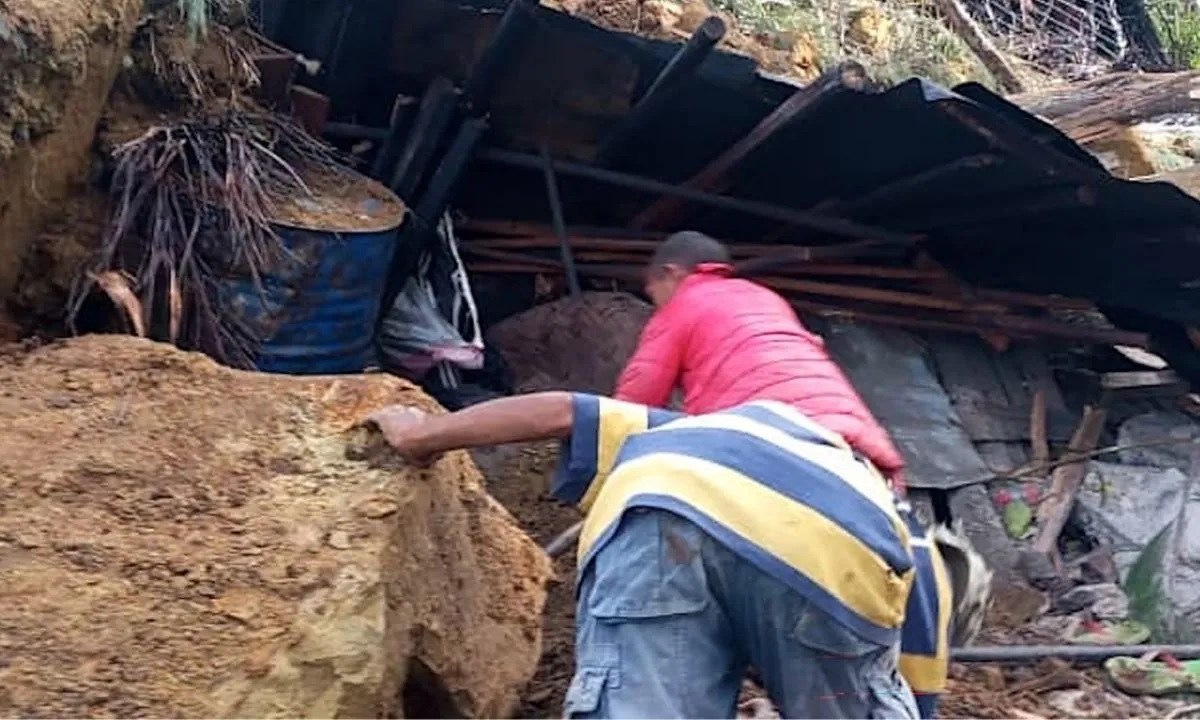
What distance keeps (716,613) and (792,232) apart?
399cm

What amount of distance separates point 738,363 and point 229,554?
1182 mm

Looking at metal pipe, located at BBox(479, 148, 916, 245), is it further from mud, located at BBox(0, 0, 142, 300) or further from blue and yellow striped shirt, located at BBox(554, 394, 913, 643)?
blue and yellow striped shirt, located at BBox(554, 394, 913, 643)

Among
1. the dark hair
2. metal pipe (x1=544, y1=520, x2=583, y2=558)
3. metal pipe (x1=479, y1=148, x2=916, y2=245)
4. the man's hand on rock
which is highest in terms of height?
the dark hair

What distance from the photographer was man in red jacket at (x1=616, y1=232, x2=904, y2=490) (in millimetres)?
3260

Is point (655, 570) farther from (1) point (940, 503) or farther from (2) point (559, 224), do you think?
(1) point (940, 503)

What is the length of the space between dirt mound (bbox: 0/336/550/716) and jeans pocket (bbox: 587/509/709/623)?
518mm

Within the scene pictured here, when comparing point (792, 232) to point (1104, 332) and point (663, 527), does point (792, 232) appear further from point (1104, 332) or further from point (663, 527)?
point (663, 527)

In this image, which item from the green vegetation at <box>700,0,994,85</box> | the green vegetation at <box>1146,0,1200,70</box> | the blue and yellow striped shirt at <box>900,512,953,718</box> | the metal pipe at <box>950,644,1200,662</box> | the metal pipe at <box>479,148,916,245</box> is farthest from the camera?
the green vegetation at <box>1146,0,1200,70</box>

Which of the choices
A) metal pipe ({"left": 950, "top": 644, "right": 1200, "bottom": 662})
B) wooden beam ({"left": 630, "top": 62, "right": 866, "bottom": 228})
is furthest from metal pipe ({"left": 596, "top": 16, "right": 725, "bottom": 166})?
metal pipe ({"left": 950, "top": 644, "right": 1200, "bottom": 662})

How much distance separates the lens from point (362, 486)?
3.25 meters

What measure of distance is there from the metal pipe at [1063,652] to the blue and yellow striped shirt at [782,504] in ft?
8.08

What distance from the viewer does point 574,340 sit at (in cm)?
621

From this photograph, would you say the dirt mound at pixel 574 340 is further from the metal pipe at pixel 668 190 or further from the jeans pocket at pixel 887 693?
the jeans pocket at pixel 887 693

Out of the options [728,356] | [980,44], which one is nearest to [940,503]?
[728,356]
